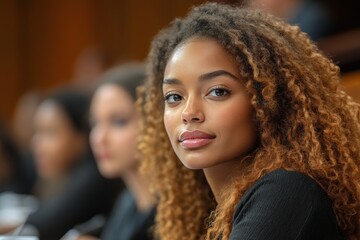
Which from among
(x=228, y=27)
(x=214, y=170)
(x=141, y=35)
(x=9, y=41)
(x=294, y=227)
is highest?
(x=9, y=41)

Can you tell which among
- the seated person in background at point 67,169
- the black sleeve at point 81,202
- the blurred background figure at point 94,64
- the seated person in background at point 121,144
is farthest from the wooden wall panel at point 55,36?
the seated person in background at point 121,144

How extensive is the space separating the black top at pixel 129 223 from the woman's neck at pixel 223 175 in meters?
0.75

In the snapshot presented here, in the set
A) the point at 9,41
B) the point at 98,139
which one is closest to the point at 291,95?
the point at 98,139

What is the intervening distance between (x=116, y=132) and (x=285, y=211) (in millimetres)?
1380

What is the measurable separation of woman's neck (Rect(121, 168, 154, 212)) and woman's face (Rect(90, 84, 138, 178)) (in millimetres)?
29

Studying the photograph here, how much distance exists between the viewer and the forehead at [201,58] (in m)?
1.64

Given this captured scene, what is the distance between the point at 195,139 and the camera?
1.62 meters

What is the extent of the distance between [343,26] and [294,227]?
2777 millimetres

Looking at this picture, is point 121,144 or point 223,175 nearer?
point 223,175

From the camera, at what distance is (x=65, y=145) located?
149 inches

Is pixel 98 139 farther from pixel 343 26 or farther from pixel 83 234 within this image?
pixel 343 26

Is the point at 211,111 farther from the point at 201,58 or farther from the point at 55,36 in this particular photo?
the point at 55,36

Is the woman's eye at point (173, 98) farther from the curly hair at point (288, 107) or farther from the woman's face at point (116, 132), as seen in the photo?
the woman's face at point (116, 132)

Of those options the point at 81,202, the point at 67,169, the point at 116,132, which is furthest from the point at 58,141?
the point at 116,132
